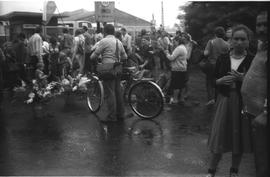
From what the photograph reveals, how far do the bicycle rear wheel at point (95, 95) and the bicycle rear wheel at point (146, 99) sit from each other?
64 cm

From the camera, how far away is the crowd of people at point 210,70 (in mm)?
3914

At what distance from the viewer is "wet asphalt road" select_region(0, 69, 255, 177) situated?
5.51 meters

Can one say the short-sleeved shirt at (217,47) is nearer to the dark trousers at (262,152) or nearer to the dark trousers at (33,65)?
the dark trousers at (262,152)

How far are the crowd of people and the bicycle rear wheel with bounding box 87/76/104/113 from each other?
45cm

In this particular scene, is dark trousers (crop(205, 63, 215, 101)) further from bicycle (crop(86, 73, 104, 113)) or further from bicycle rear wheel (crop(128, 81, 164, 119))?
bicycle (crop(86, 73, 104, 113))

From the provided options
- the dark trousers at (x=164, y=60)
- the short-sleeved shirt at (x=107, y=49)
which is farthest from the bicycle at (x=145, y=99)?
the dark trousers at (x=164, y=60)

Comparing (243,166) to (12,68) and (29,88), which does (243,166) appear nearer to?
(12,68)

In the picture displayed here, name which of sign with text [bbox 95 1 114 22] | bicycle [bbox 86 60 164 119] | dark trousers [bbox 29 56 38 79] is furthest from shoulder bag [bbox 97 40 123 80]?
sign with text [bbox 95 1 114 22]

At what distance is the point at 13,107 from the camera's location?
10414 millimetres

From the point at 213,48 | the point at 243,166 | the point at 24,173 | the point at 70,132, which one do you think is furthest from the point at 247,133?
the point at 213,48

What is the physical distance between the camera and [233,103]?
4.57 metres

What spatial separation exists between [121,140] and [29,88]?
6.76 m

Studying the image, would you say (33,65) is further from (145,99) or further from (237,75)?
(237,75)

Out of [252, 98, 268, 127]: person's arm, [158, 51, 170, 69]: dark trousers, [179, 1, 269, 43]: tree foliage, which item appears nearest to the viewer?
[252, 98, 268, 127]: person's arm
